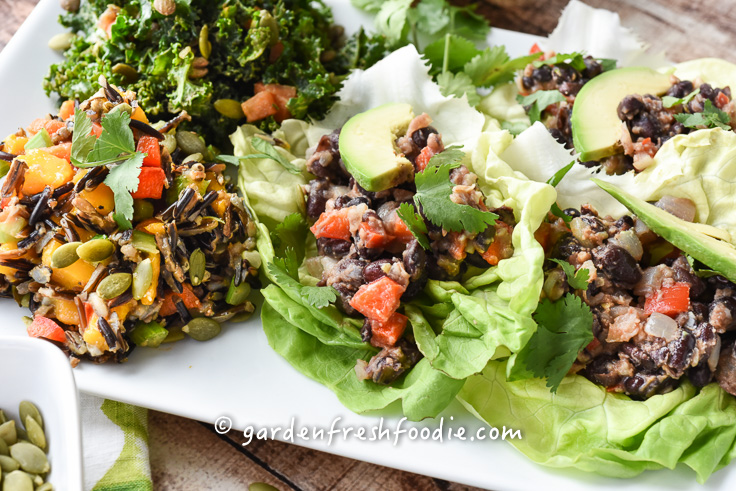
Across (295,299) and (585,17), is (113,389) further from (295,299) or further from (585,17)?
(585,17)

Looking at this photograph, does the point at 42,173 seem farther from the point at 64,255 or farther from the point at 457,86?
the point at 457,86

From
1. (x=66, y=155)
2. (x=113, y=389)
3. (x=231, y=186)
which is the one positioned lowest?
(x=113, y=389)

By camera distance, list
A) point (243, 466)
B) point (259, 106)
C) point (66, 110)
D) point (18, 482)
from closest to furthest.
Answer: point (18, 482) < point (243, 466) < point (66, 110) < point (259, 106)

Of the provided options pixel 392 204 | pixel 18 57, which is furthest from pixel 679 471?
pixel 18 57

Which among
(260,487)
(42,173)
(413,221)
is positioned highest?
(42,173)

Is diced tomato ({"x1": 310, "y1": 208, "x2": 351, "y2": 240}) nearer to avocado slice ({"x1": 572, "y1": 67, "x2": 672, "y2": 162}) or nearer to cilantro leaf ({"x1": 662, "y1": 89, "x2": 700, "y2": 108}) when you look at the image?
avocado slice ({"x1": 572, "y1": 67, "x2": 672, "y2": 162})

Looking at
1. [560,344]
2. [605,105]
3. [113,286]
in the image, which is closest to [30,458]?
[113,286]
